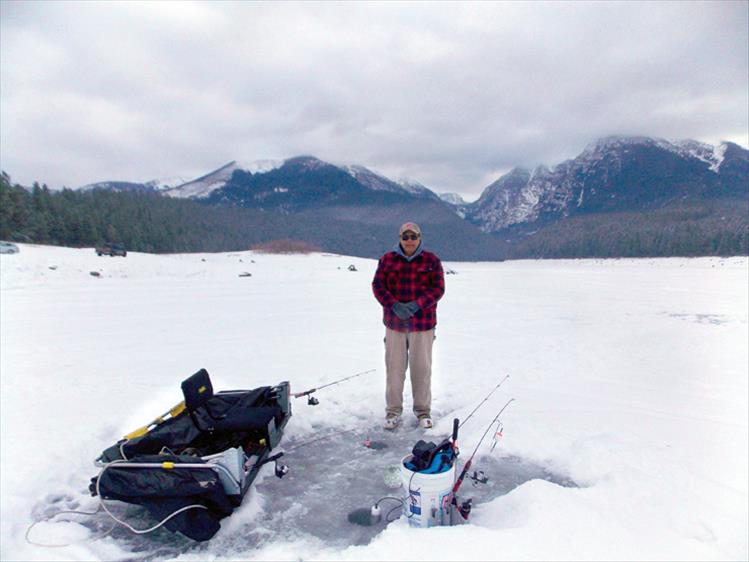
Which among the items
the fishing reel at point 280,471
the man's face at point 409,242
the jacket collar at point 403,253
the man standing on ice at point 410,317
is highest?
the man's face at point 409,242

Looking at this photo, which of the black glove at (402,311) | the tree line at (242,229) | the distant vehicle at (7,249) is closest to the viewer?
the black glove at (402,311)

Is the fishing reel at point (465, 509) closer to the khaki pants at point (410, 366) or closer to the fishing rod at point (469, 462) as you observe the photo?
the fishing rod at point (469, 462)

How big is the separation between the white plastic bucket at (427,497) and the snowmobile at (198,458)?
4.18 ft

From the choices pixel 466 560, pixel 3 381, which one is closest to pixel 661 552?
pixel 466 560

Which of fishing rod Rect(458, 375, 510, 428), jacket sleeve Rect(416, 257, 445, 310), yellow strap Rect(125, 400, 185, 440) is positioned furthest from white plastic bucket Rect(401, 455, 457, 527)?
yellow strap Rect(125, 400, 185, 440)

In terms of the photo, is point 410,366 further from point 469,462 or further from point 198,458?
point 198,458

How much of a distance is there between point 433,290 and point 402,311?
0.47m

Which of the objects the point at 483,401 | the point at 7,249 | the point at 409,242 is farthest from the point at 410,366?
the point at 7,249

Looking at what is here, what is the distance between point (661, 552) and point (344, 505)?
2.22 m

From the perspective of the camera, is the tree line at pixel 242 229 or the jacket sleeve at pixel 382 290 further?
the tree line at pixel 242 229

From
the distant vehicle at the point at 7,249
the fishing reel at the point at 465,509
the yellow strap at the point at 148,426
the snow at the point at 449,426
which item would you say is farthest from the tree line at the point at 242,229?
the fishing reel at the point at 465,509

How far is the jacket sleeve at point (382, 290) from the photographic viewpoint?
494 cm

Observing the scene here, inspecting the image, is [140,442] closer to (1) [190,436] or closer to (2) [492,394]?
(1) [190,436]

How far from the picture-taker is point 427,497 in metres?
2.98
